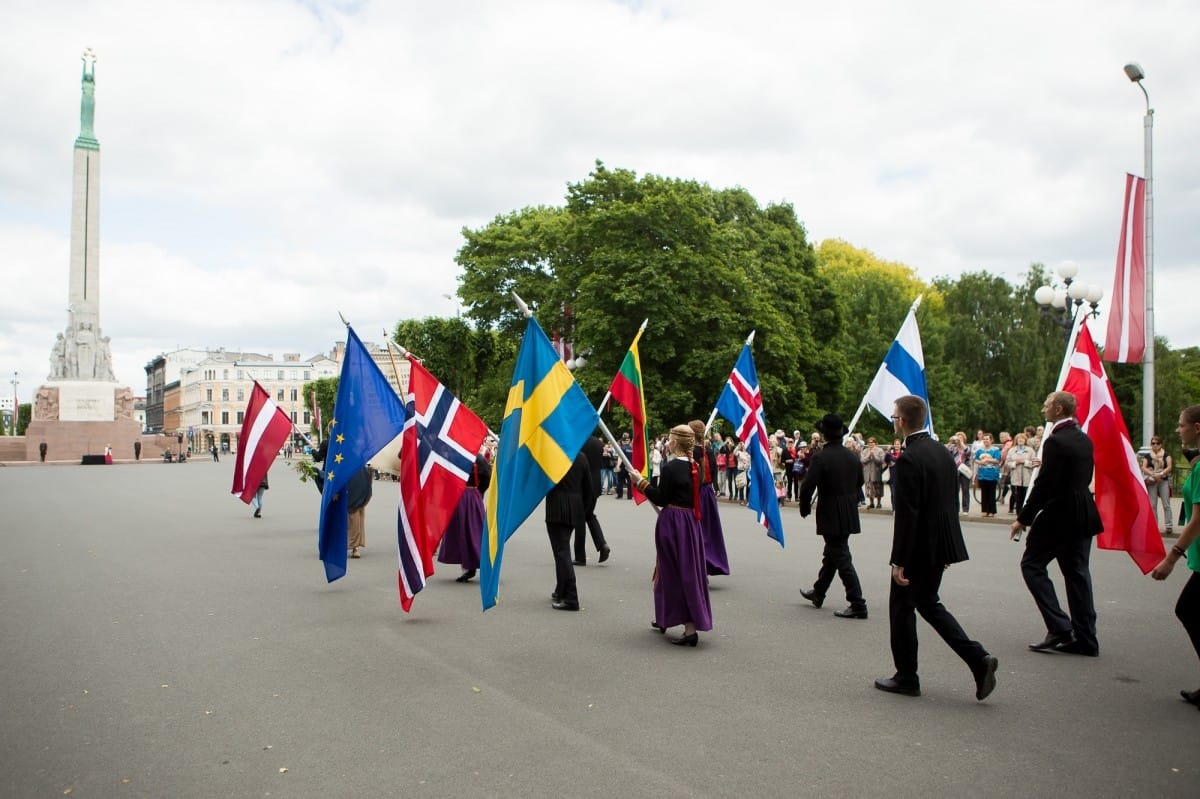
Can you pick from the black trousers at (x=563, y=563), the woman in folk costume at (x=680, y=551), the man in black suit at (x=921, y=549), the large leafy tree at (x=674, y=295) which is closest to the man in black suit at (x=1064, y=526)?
the man in black suit at (x=921, y=549)

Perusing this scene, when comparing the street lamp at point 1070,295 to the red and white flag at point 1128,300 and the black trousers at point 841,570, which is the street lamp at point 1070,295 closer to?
the red and white flag at point 1128,300

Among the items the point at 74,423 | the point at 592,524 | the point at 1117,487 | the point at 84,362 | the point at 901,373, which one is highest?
the point at 84,362

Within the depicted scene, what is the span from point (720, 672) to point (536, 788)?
2.48 meters

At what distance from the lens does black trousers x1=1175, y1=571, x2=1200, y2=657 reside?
5734 millimetres

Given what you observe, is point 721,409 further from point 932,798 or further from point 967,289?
point 967,289

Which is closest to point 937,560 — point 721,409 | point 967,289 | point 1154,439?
point 721,409

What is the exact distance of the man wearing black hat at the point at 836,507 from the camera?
28.5 ft

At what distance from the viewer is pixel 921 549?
5.88m

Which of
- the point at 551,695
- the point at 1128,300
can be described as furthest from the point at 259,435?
the point at 1128,300

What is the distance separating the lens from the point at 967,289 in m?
58.5

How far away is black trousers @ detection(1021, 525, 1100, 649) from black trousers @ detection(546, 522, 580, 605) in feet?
13.3

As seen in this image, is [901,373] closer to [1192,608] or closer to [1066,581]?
[1066,581]

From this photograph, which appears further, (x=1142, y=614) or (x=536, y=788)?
(x=1142, y=614)

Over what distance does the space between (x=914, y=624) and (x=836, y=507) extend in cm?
298
